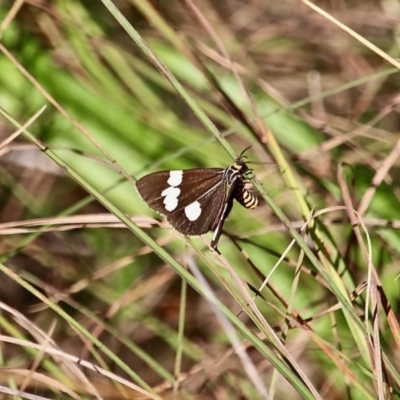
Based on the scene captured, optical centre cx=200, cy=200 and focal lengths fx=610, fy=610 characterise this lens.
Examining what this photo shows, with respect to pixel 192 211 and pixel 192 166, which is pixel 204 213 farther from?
pixel 192 166

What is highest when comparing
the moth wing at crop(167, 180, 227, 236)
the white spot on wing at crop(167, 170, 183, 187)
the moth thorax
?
the white spot on wing at crop(167, 170, 183, 187)

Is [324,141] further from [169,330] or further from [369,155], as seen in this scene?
[169,330]

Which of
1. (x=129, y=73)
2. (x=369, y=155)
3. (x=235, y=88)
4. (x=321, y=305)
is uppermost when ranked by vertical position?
(x=129, y=73)

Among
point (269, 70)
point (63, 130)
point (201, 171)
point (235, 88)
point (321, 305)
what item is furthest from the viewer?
point (269, 70)

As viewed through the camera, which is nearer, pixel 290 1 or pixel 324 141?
pixel 324 141

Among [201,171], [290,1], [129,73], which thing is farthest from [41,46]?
[290,1]

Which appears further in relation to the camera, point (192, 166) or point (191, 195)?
point (192, 166)

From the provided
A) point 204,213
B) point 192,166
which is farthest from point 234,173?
point 192,166
